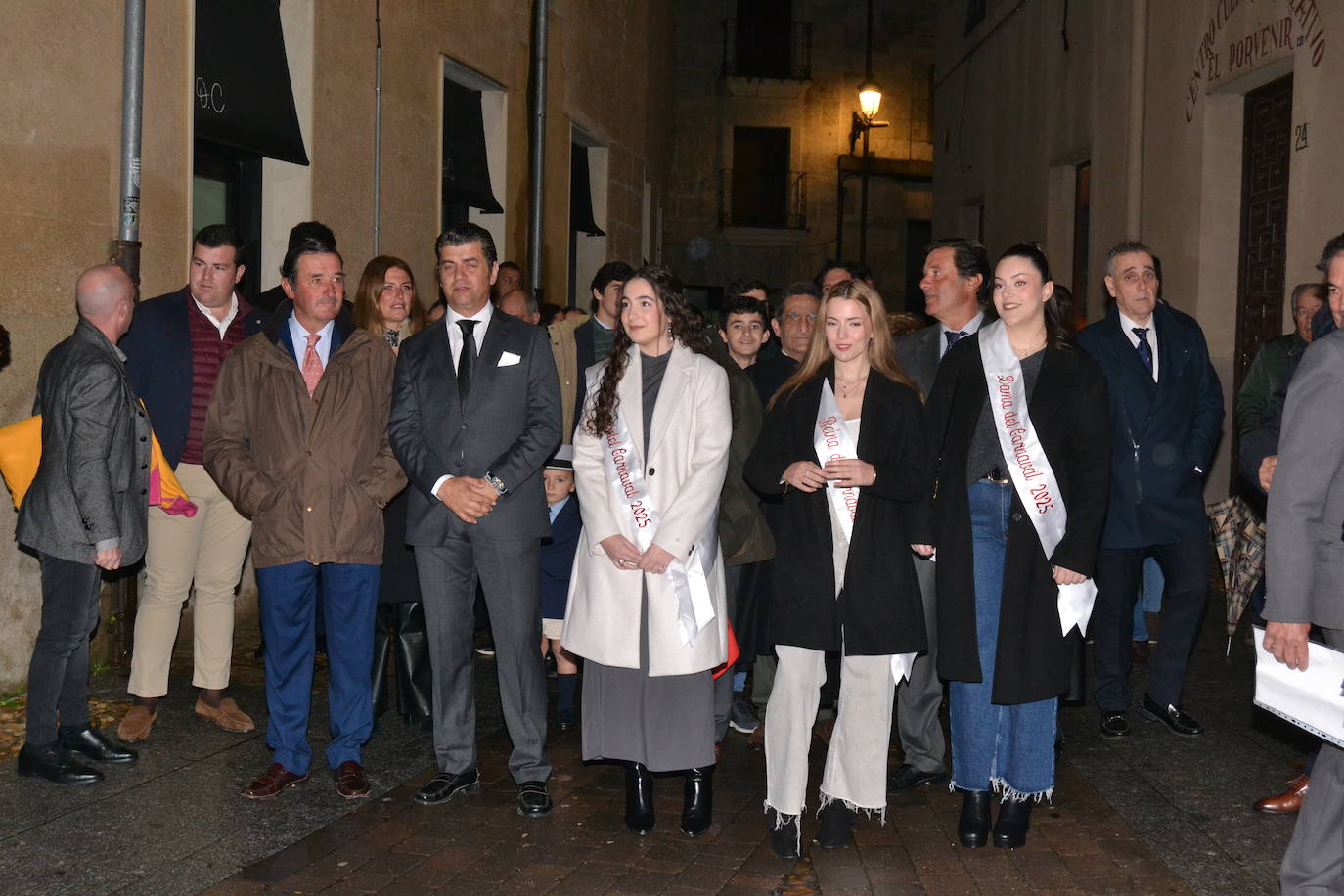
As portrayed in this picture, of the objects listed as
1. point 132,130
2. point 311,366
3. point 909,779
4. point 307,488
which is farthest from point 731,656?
point 132,130

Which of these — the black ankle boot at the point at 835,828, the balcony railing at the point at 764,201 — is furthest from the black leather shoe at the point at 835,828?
the balcony railing at the point at 764,201

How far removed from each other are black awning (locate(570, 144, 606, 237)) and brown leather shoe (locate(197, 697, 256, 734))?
409 inches

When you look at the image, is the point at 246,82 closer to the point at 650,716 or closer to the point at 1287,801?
the point at 650,716

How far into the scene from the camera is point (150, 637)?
21.2 ft

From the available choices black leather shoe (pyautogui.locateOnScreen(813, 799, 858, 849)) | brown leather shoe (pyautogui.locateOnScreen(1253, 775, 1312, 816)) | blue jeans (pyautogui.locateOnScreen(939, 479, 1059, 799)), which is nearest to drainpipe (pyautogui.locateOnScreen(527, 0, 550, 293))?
blue jeans (pyautogui.locateOnScreen(939, 479, 1059, 799))

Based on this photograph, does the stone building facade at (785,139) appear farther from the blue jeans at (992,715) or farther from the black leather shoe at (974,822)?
the black leather shoe at (974,822)

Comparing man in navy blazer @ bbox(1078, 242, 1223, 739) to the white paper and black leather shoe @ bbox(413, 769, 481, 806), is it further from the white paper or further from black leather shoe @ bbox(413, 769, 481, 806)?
black leather shoe @ bbox(413, 769, 481, 806)

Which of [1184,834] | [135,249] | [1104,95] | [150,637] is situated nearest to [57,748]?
[150,637]

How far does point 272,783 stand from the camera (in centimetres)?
568

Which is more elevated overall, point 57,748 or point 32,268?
point 32,268

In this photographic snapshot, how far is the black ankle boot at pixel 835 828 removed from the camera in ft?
17.0

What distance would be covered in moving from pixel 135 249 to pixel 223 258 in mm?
1233

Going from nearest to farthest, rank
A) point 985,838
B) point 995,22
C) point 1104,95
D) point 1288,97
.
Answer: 1. point 985,838
2. point 1288,97
3. point 1104,95
4. point 995,22

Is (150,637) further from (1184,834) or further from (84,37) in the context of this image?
(1184,834)
